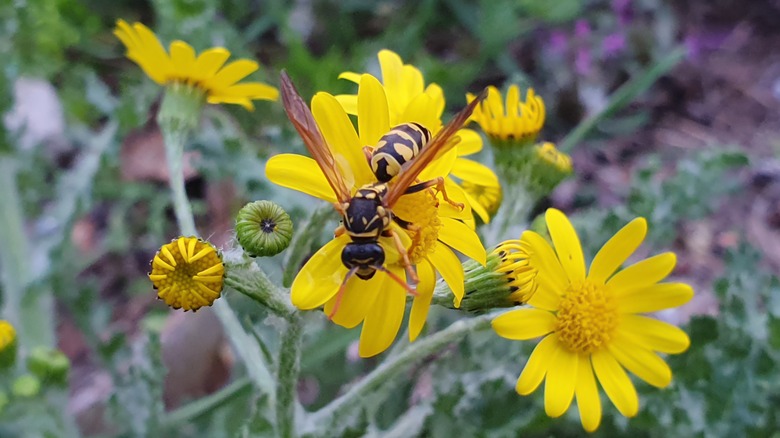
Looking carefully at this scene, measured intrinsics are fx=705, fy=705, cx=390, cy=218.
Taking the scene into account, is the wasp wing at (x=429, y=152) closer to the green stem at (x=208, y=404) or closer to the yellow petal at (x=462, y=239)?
the yellow petal at (x=462, y=239)

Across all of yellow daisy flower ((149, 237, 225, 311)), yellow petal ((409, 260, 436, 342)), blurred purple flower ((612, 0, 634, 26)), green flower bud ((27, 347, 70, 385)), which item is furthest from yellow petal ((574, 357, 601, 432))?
blurred purple flower ((612, 0, 634, 26))

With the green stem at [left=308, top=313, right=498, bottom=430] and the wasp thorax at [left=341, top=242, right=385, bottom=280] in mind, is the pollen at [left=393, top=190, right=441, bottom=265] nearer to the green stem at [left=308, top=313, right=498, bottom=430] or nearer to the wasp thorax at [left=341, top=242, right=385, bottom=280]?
the wasp thorax at [left=341, top=242, right=385, bottom=280]

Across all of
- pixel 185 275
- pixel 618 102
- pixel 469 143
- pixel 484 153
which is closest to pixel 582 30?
pixel 618 102

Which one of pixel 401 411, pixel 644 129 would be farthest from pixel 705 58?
pixel 401 411

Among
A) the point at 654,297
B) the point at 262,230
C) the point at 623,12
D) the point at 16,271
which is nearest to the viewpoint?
the point at 262,230

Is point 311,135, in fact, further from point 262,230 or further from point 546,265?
point 546,265

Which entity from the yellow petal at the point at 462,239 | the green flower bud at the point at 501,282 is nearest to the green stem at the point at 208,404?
Result: the green flower bud at the point at 501,282
